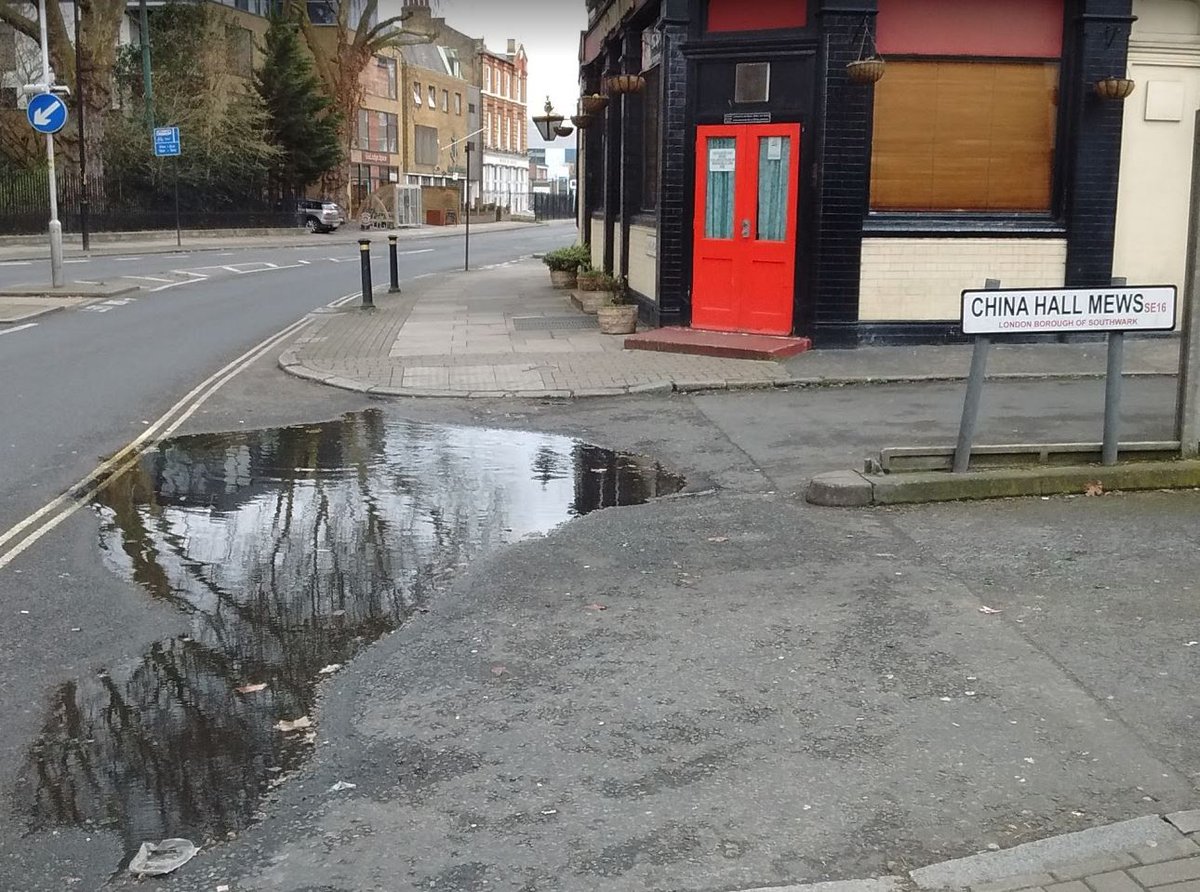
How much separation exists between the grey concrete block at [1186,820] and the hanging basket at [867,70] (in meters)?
10.1

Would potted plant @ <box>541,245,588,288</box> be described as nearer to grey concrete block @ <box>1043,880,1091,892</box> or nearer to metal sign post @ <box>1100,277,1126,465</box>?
metal sign post @ <box>1100,277,1126,465</box>

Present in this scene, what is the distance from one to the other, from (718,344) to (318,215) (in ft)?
140

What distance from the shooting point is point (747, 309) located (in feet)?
46.9

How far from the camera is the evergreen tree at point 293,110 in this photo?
4909 cm

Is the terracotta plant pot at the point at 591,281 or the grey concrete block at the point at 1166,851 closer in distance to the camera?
the grey concrete block at the point at 1166,851

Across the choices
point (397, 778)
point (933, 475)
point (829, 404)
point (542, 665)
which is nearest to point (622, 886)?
point (397, 778)

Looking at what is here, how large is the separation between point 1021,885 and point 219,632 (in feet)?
11.9

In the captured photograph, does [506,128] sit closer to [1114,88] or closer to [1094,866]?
[1114,88]

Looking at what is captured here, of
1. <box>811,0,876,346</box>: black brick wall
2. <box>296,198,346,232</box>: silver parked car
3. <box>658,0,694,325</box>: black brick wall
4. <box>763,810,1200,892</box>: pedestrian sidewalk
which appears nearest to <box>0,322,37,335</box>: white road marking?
<box>658,0,694,325</box>: black brick wall

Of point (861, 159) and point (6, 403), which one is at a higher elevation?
point (861, 159)

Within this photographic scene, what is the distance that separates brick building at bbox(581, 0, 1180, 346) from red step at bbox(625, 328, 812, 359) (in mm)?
314

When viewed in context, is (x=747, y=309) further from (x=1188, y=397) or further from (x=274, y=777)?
(x=274, y=777)

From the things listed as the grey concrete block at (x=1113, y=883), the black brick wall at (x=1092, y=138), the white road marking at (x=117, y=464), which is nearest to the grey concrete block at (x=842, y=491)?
the grey concrete block at (x=1113, y=883)

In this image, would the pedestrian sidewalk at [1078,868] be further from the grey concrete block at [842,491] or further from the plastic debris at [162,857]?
the grey concrete block at [842,491]
